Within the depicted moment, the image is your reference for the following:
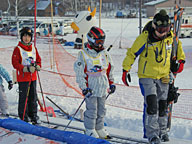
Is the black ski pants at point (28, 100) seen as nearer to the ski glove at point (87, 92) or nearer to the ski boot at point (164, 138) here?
the ski glove at point (87, 92)

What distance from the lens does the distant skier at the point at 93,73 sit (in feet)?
9.93

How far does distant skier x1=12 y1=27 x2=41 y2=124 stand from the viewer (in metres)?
3.69

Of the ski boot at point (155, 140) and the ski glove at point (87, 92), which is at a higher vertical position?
the ski glove at point (87, 92)

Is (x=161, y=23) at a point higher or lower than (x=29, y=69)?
higher

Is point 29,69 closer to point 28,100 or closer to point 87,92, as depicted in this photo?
point 28,100

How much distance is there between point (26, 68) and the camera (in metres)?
3.66

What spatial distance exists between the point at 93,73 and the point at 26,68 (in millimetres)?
1195

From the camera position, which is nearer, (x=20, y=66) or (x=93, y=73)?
Answer: (x=93, y=73)

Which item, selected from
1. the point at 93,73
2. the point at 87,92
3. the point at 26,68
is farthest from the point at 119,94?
the point at 87,92

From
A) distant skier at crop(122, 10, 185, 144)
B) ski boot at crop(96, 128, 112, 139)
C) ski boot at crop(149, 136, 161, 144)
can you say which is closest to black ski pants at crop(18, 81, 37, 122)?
ski boot at crop(96, 128, 112, 139)

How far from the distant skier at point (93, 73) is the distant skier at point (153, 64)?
1.06 feet

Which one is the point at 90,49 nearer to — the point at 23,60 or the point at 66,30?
the point at 23,60

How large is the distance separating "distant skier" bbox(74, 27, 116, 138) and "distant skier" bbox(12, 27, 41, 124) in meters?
0.98

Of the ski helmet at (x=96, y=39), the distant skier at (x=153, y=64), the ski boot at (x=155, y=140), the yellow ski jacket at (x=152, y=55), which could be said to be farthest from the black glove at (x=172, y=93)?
the ski helmet at (x=96, y=39)
